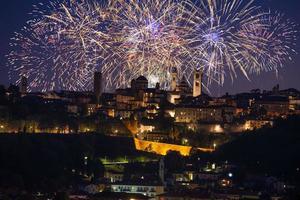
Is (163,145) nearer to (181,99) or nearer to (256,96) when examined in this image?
(181,99)

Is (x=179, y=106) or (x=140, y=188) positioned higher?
(x=179, y=106)

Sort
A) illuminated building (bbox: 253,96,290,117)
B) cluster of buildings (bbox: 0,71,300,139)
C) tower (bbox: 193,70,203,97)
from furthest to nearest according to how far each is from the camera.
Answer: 1. tower (bbox: 193,70,203,97)
2. illuminated building (bbox: 253,96,290,117)
3. cluster of buildings (bbox: 0,71,300,139)

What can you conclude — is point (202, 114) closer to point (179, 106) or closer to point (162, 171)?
point (179, 106)

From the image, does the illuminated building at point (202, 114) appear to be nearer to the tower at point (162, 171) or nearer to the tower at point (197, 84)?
the tower at point (197, 84)

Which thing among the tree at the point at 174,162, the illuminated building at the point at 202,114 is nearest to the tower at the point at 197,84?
the illuminated building at the point at 202,114

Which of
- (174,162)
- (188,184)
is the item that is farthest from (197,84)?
(188,184)

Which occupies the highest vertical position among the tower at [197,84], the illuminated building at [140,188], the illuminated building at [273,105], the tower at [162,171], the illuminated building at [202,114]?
the tower at [197,84]

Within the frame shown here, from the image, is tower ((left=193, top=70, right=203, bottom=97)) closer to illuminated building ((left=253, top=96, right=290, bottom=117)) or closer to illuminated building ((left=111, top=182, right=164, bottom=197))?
illuminated building ((left=253, top=96, right=290, bottom=117))

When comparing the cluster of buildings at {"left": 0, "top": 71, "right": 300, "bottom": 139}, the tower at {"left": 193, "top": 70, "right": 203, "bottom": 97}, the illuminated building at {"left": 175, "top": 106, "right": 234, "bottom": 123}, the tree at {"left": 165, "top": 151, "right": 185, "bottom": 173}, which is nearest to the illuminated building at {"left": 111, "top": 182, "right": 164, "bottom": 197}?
the tree at {"left": 165, "top": 151, "right": 185, "bottom": 173}

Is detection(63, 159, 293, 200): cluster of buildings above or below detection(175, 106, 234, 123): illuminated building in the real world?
below

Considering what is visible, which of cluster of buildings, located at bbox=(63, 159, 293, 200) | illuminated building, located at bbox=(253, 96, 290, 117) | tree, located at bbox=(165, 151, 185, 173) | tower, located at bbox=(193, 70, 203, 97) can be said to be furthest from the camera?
tower, located at bbox=(193, 70, 203, 97)

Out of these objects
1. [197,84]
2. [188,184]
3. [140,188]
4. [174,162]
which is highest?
[197,84]
